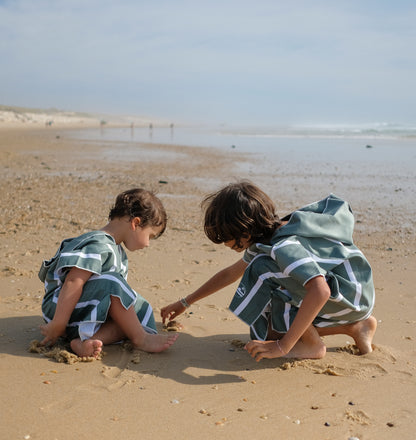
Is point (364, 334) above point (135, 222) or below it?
below

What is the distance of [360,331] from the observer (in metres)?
3.01

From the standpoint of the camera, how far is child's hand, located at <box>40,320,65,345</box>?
2.81m

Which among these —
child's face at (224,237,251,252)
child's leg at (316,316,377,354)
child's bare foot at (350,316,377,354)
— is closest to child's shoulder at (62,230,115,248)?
child's face at (224,237,251,252)

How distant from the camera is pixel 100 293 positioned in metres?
2.78

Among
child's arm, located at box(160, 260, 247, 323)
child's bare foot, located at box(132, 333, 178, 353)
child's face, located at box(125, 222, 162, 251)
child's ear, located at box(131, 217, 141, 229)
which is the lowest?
child's bare foot, located at box(132, 333, 178, 353)

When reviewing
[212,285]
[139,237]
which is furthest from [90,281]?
[212,285]

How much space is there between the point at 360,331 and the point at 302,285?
62 centimetres

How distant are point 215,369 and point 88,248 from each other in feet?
3.14

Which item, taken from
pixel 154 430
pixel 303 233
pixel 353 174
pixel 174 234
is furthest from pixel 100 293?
pixel 353 174

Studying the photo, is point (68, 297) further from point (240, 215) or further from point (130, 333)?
point (240, 215)

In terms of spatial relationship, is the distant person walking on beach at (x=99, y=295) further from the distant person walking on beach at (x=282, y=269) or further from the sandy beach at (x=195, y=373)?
the distant person walking on beach at (x=282, y=269)

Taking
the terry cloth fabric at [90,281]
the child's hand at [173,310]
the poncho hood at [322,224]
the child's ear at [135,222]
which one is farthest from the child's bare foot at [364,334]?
the child's ear at [135,222]

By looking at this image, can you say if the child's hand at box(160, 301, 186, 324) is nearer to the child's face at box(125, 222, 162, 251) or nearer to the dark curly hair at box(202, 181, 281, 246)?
the child's face at box(125, 222, 162, 251)

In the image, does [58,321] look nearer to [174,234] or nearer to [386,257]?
[174,234]
